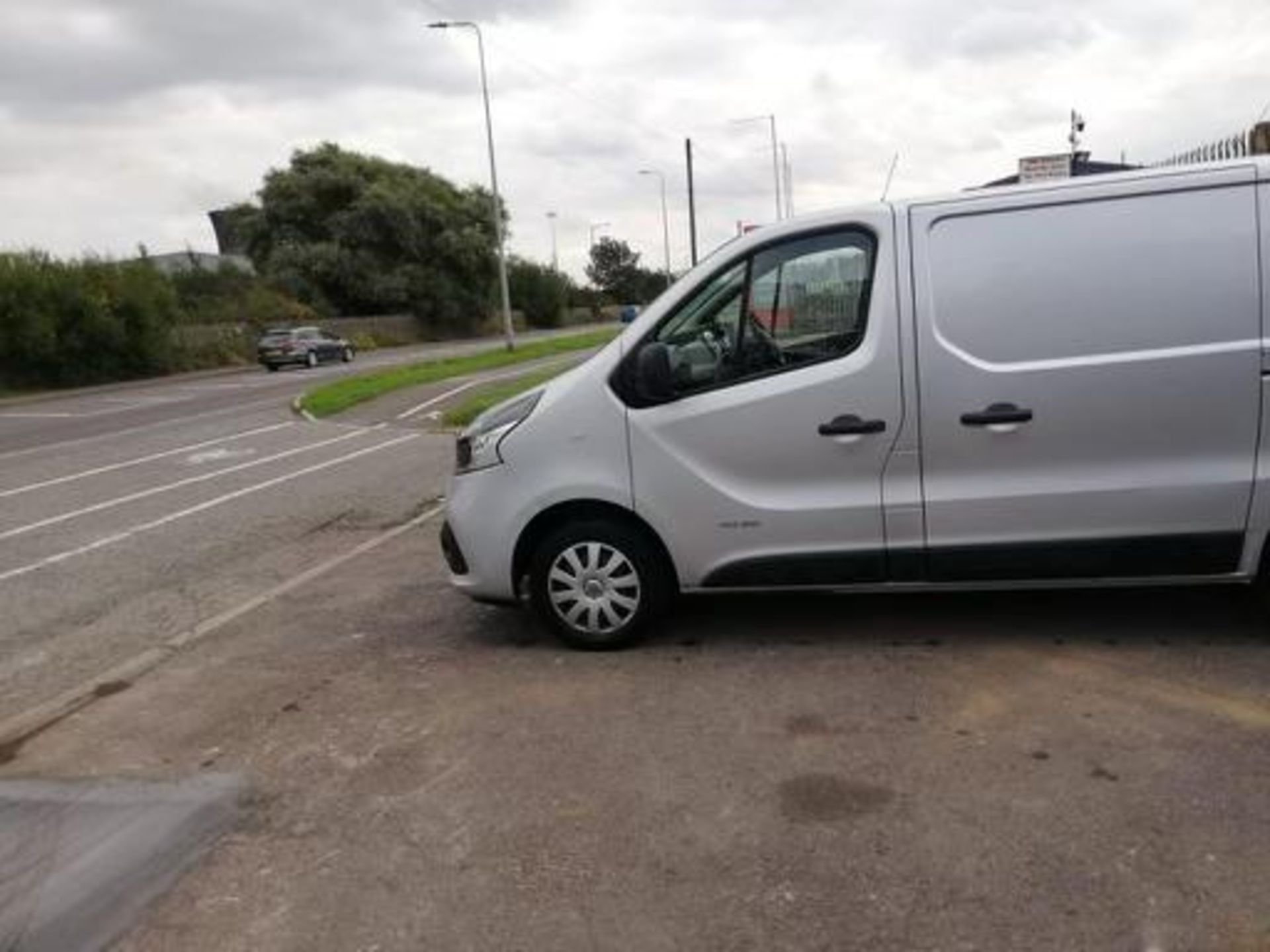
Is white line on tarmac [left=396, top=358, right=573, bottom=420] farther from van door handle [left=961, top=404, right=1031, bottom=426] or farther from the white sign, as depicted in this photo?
van door handle [left=961, top=404, right=1031, bottom=426]

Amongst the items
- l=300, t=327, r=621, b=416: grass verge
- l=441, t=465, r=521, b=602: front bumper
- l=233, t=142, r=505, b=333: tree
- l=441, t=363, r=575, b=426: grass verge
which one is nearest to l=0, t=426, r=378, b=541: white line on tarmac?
l=441, t=363, r=575, b=426: grass verge

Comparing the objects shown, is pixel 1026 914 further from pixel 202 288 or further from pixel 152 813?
pixel 202 288

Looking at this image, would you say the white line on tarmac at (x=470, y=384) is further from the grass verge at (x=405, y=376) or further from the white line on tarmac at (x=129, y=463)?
the white line on tarmac at (x=129, y=463)

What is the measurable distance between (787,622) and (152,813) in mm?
3008

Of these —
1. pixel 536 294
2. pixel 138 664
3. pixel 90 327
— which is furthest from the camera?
pixel 536 294

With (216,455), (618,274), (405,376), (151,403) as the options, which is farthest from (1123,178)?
(618,274)

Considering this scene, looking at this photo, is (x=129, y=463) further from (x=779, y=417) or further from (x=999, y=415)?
(x=999, y=415)

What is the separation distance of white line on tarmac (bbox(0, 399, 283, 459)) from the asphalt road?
1305 centimetres

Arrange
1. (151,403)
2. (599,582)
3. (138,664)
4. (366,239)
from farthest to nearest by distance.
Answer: (366,239)
(151,403)
(138,664)
(599,582)

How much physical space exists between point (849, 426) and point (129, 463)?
13426 mm

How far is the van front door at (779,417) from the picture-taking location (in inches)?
213

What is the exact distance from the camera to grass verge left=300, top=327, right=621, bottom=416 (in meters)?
25.3

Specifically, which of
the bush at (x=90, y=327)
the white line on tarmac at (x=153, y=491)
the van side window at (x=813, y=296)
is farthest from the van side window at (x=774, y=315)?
the bush at (x=90, y=327)

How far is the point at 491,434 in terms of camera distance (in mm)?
5934
